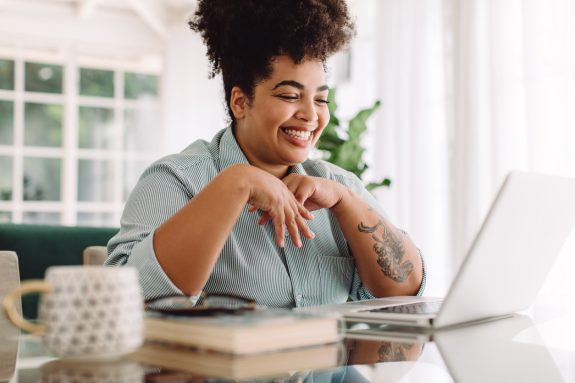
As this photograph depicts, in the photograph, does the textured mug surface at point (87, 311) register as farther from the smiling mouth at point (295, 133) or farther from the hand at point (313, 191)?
the smiling mouth at point (295, 133)

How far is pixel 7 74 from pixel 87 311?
6.31m

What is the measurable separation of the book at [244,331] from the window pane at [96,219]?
6124mm

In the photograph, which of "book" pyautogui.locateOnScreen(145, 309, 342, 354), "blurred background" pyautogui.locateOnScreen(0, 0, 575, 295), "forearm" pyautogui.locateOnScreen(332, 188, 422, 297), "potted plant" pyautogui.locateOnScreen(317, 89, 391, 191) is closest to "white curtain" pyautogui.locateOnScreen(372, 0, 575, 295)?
"blurred background" pyautogui.locateOnScreen(0, 0, 575, 295)

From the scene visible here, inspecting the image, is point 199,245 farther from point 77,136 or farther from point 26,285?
point 77,136

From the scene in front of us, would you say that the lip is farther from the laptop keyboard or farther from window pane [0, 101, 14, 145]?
window pane [0, 101, 14, 145]

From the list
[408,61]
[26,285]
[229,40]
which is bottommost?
[26,285]

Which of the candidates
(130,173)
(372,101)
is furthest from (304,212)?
(130,173)

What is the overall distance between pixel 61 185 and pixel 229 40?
17.7 feet

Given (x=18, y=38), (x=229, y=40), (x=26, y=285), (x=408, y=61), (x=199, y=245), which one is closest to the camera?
(x=26, y=285)

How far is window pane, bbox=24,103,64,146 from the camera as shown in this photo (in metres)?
6.54

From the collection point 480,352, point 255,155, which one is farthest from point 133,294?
point 255,155

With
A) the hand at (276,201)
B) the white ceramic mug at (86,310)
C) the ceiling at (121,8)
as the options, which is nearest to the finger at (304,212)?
the hand at (276,201)

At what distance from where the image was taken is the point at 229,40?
1667mm

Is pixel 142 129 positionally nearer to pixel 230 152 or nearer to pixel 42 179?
pixel 42 179
